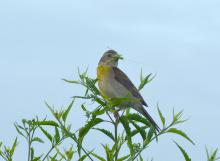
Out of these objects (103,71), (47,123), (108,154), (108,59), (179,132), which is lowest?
(108,154)

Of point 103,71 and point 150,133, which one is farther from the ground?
point 103,71

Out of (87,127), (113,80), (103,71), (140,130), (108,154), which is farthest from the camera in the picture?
(103,71)

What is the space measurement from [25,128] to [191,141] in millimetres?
1371

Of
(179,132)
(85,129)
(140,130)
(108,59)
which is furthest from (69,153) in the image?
(108,59)

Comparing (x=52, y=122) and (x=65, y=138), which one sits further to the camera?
(x=65, y=138)

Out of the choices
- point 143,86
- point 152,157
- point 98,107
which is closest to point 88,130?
point 98,107

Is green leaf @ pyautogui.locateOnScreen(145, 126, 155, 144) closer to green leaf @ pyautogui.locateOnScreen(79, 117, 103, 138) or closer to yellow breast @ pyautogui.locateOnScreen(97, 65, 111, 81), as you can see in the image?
green leaf @ pyautogui.locateOnScreen(79, 117, 103, 138)

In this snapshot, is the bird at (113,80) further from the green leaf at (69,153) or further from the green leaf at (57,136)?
the green leaf at (69,153)

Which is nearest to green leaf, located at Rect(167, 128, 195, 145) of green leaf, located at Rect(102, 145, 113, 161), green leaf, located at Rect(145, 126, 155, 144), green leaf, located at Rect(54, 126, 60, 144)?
green leaf, located at Rect(145, 126, 155, 144)

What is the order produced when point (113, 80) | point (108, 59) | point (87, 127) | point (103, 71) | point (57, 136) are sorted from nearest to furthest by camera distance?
point (87, 127)
point (57, 136)
point (113, 80)
point (103, 71)
point (108, 59)

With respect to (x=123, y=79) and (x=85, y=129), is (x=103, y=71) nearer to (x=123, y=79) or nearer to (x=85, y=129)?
(x=123, y=79)

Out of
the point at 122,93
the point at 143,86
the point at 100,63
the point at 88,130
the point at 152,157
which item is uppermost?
the point at 100,63

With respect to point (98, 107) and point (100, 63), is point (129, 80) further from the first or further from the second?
point (98, 107)

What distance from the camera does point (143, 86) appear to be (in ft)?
16.0
